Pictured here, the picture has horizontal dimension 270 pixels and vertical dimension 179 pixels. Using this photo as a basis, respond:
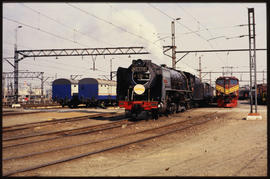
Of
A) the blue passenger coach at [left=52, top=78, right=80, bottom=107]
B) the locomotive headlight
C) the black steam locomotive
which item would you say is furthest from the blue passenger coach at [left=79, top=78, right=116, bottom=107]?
the locomotive headlight

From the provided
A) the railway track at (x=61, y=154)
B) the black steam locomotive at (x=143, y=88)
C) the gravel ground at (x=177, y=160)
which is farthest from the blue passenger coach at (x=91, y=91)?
the gravel ground at (x=177, y=160)

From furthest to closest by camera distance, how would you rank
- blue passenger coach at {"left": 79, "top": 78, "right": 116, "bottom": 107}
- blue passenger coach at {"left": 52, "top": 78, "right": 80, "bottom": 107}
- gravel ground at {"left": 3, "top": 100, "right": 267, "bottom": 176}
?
blue passenger coach at {"left": 52, "top": 78, "right": 80, "bottom": 107}, blue passenger coach at {"left": 79, "top": 78, "right": 116, "bottom": 107}, gravel ground at {"left": 3, "top": 100, "right": 267, "bottom": 176}

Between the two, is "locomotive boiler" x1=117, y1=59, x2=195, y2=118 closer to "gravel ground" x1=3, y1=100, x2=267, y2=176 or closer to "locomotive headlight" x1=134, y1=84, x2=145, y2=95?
"locomotive headlight" x1=134, y1=84, x2=145, y2=95

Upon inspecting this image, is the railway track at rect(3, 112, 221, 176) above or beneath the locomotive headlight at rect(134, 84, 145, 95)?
beneath

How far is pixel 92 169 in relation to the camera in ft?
21.0

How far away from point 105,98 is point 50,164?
27566mm

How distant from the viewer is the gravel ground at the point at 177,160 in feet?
19.9

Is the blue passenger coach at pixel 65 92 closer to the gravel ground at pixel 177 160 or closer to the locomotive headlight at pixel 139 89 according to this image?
the locomotive headlight at pixel 139 89

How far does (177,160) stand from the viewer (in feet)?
23.3

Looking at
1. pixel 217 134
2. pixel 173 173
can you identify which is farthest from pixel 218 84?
pixel 173 173

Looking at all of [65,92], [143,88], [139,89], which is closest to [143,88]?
[143,88]

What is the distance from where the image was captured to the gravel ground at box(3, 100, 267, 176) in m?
6.07

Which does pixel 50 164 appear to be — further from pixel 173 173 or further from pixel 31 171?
pixel 173 173

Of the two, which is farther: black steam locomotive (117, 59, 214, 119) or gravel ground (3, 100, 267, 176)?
black steam locomotive (117, 59, 214, 119)
